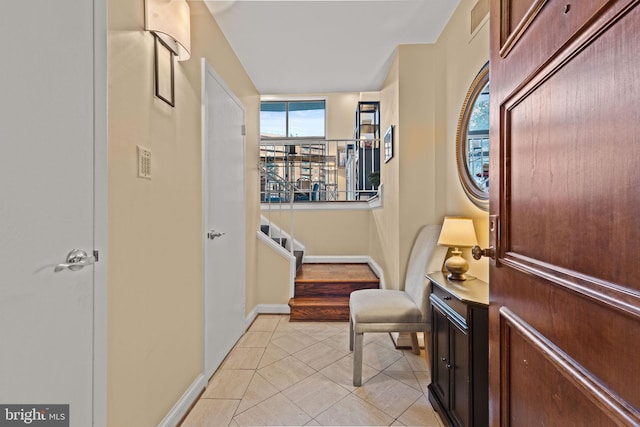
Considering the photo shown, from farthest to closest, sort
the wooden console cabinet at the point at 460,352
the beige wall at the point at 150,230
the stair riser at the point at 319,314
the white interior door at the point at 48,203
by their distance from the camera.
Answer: the stair riser at the point at 319,314 < the wooden console cabinet at the point at 460,352 < the beige wall at the point at 150,230 < the white interior door at the point at 48,203

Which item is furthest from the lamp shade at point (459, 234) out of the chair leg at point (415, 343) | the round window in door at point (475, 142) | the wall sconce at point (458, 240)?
the chair leg at point (415, 343)

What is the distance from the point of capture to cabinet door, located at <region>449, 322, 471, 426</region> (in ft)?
4.54

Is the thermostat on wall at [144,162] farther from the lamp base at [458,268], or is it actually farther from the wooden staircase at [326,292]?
the wooden staircase at [326,292]

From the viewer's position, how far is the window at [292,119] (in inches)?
290

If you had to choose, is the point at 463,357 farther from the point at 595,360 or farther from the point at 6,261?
the point at 6,261

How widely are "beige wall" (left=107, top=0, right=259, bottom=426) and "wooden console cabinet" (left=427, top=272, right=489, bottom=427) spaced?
5.04 feet

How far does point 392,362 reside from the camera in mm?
2342

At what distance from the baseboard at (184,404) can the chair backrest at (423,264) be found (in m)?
1.59

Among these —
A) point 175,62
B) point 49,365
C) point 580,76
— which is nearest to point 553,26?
point 580,76

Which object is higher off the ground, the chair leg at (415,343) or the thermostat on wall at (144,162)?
the thermostat on wall at (144,162)

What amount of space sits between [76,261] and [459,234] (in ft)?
6.26

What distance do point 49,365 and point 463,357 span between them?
1649mm

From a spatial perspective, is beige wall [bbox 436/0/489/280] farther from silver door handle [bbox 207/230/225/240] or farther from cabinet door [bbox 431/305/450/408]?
silver door handle [bbox 207/230/225/240]

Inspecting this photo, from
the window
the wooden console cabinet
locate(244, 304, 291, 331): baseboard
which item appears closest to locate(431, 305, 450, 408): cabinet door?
the wooden console cabinet
